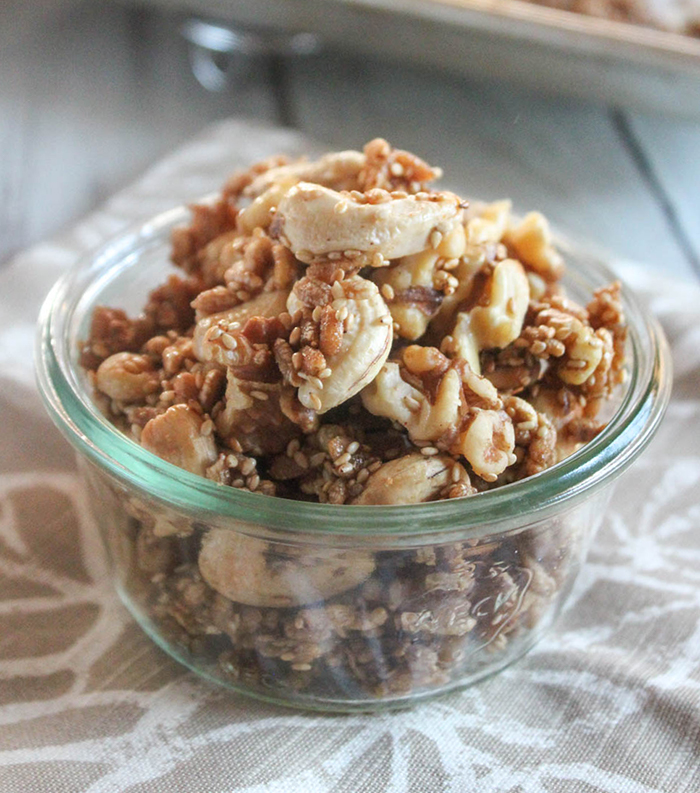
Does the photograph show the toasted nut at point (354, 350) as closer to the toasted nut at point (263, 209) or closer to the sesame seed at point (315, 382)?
the sesame seed at point (315, 382)

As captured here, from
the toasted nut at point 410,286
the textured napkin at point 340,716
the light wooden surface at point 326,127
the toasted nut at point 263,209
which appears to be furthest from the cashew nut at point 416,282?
the light wooden surface at point 326,127

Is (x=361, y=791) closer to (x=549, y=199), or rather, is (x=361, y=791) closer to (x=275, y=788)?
(x=275, y=788)

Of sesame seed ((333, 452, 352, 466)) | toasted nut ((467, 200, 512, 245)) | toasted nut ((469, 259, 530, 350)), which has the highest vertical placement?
toasted nut ((467, 200, 512, 245))

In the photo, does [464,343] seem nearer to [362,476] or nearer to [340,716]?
[362,476]

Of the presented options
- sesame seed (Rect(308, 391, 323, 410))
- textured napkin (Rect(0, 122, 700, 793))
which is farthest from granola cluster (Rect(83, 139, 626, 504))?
textured napkin (Rect(0, 122, 700, 793))

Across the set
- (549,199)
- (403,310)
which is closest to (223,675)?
(403,310)

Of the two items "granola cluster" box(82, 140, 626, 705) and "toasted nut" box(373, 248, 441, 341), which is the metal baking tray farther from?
"toasted nut" box(373, 248, 441, 341)
